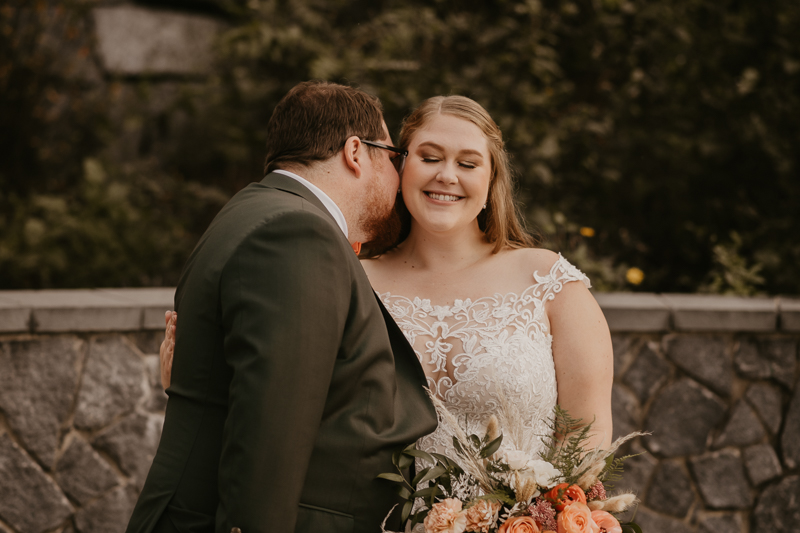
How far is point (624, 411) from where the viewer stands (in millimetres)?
3736

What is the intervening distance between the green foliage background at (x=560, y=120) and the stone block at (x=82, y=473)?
1.92 metres

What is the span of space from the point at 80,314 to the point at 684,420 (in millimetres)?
3283

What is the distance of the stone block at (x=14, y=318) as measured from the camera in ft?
10.8

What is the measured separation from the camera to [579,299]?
2492 mm

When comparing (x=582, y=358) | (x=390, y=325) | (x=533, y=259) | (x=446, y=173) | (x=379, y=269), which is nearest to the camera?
(x=390, y=325)

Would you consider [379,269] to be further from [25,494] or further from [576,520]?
[25,494]

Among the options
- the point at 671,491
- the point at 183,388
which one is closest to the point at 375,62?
the point at 671,491

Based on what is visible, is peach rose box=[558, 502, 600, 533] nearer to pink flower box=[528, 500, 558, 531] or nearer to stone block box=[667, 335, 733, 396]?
pink flower box=[528, 500, 558, 531]

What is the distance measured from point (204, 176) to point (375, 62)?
2.30 metres

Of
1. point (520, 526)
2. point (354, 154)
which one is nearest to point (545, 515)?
point (520, 526)

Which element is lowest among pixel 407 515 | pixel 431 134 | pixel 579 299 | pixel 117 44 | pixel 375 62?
pixel 407 515

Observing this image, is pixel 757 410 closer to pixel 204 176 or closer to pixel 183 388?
pixel 183 388

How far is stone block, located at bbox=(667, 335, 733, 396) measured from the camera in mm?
3744

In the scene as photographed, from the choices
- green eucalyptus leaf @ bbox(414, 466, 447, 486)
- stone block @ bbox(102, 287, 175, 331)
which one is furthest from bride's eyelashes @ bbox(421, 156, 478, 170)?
stone block @ bbox(102, 287, 175, 331)
